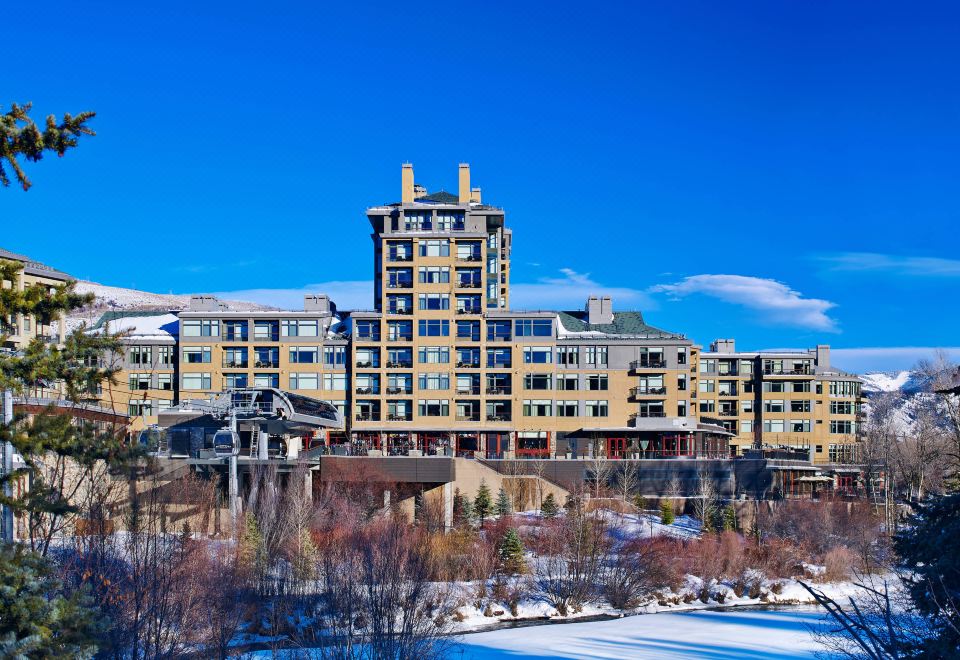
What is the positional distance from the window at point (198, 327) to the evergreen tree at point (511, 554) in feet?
123

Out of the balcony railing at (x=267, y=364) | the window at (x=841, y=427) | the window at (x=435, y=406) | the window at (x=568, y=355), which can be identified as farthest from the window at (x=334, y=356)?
the window at (x=841, y=427)

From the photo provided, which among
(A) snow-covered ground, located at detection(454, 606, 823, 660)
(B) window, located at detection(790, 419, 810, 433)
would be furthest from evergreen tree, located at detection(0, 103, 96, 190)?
(B) window, located at detection(790, 419, 810, 433)

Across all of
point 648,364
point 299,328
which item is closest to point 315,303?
point 299,328

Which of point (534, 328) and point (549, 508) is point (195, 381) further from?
point (549, 508)

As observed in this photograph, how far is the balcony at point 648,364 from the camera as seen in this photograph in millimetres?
76000

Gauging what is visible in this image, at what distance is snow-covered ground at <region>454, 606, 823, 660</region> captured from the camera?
119 ft

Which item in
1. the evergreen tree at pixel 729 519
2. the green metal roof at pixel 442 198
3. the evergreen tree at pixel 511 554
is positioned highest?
the green metal roof at pixel 442 198

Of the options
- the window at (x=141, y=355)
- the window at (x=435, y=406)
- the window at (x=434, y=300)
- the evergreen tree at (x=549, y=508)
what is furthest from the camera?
the window at (x=141, y=355)

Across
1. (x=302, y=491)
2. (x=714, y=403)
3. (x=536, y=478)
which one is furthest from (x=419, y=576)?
(x=714, y=403)

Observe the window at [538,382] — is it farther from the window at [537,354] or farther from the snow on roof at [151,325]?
the snow on roof at [151,325]

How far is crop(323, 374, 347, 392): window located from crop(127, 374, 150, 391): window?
48.1 ft

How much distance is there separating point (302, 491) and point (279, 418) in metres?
6.21

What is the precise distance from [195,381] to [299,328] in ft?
31.0

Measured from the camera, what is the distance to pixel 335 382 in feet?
250
